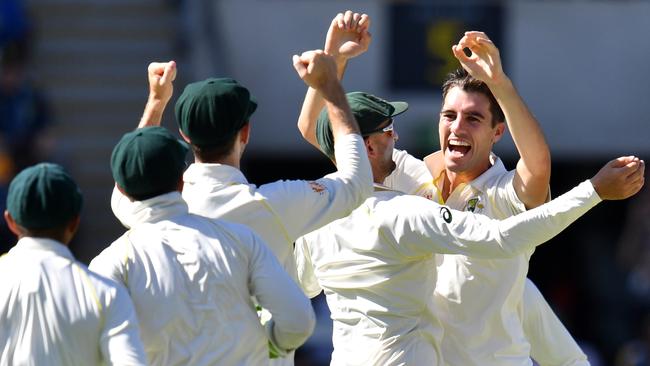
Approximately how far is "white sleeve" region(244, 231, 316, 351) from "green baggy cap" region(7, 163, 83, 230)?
0.57 metres

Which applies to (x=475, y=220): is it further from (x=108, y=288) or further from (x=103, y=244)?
(x=103, y=244)

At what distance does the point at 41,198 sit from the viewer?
4629mm

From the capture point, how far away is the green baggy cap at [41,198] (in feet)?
15.2

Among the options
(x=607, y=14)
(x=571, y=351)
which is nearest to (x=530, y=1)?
(x=607, y=14)

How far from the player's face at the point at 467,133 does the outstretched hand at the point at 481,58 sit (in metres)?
0.28

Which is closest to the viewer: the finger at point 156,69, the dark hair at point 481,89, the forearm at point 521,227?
the forearm at point 521,227

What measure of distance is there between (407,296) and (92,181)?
8.18 metres

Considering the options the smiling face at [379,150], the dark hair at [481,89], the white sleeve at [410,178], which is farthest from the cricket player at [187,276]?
the dark hair at [481,89]

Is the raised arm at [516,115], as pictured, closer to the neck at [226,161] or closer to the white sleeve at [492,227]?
the white sleeve at [492,227]

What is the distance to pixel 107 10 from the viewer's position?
47.0ft

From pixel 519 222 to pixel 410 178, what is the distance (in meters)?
1.00

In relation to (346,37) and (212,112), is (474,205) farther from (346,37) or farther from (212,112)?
(212,112)

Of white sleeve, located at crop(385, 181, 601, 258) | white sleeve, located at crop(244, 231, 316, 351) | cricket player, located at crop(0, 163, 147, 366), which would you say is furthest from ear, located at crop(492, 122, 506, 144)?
cricket player, located at crop(0, 163, 147, 366)

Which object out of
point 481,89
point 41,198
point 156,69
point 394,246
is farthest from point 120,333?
point 481,89
